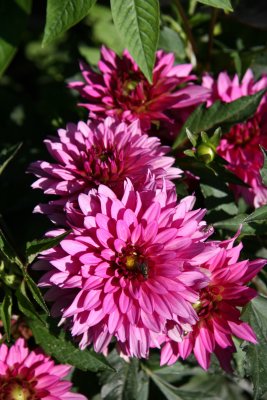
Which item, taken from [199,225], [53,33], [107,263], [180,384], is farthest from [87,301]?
[180,384]

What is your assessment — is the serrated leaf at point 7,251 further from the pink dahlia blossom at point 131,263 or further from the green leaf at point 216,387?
the green leaf at point 216,387

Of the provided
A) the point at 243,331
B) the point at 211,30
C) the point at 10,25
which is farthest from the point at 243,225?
the point at 10,25

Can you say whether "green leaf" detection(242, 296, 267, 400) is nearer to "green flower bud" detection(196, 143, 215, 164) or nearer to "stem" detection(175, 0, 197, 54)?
"green flower bud" detection(196, 143, 215, 164)

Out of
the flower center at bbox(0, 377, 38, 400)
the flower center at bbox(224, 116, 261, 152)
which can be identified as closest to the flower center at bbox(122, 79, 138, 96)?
the flower center at bbox(224, 116, 261, 152)

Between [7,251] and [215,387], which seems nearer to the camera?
[7,251]

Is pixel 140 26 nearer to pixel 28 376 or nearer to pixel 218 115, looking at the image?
pixel 218 115

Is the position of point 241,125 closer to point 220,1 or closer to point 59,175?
point 220,1
